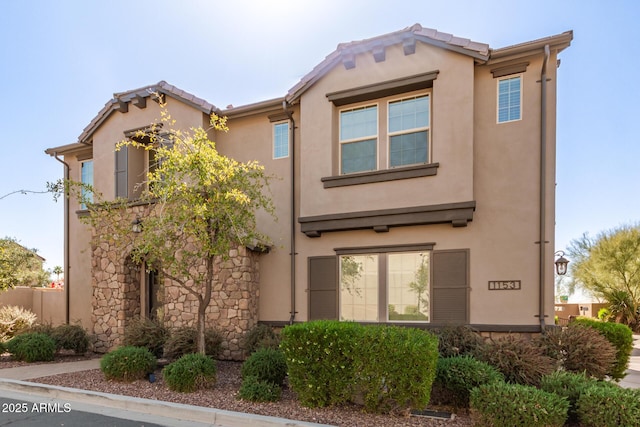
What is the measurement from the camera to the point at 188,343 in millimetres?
9531

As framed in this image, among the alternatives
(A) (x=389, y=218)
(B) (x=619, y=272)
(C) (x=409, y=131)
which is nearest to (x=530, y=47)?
(C) (x=409, y=131)

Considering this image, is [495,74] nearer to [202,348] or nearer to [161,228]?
[161,228]

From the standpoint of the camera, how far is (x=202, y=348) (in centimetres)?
841

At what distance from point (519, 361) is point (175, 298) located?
28.3 feet

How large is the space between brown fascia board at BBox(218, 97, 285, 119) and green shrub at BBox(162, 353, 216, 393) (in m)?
6.80

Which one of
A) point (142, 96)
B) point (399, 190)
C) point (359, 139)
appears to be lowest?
point (399, 190)

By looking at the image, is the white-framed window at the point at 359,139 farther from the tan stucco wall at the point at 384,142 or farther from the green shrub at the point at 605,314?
the green shrub at the point at 605,314

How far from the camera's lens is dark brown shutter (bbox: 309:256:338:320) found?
9.97m

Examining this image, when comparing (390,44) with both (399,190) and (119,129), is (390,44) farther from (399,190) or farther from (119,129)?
(119,129)

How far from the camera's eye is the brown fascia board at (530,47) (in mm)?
8156

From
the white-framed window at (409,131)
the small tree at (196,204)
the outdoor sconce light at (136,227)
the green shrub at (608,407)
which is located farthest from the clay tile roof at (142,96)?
the green shrub at (608,407)

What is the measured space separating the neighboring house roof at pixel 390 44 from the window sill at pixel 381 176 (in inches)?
100

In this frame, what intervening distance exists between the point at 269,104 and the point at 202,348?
6573 millimetres

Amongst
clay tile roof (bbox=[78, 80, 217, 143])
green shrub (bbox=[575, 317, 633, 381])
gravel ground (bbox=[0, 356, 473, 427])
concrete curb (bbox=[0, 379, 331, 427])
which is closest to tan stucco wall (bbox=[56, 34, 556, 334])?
green shrub (bbox=[575, 317, 633, 381])
